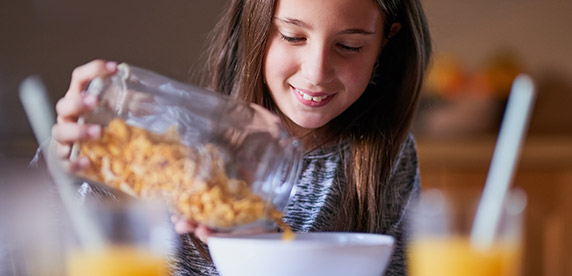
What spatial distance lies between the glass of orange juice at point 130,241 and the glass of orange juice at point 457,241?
422 mm

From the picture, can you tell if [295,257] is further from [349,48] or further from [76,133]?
[349,48]

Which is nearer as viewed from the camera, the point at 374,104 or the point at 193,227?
the point at 193,227

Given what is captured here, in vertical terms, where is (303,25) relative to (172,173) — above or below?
above

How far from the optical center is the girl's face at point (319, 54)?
94 cm

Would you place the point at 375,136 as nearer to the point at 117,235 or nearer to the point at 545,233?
the point at 117,235

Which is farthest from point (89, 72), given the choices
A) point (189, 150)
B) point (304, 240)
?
point (304, 240)

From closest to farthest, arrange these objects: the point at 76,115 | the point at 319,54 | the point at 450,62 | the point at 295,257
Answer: the point at 295,257 → the point at 76,115 → the point at 319,54 → the point at 450,62

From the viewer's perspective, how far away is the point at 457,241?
3.34 ft

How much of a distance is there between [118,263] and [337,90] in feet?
1.39

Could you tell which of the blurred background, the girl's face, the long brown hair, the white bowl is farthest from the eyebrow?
the blurred background

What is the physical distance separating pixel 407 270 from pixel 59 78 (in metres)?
1.88

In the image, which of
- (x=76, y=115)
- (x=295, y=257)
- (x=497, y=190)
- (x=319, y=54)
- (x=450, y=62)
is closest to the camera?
(x=295, y=257)

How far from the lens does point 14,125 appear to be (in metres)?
2.73

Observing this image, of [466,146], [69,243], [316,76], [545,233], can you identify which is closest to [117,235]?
[69,243]
